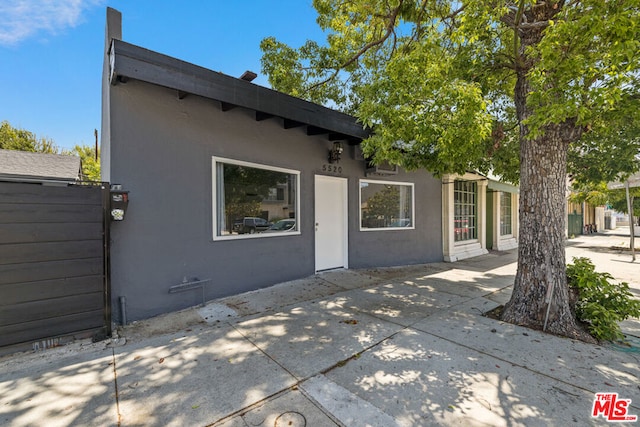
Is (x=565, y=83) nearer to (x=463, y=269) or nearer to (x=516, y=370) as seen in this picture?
(x=516, y=370)

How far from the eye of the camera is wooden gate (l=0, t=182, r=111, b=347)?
108 inches

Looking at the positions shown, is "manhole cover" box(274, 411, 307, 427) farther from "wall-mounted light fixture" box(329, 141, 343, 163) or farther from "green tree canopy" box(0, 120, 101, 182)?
"green tree canopy" box(0, 120, 101, 182)

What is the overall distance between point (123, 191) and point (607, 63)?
534 centimetres

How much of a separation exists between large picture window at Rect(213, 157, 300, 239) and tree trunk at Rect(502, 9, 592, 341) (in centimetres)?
362

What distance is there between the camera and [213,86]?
12.3 feet

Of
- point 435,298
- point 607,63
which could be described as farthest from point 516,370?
point 607,63

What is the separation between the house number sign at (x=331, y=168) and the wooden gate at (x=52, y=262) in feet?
12.2

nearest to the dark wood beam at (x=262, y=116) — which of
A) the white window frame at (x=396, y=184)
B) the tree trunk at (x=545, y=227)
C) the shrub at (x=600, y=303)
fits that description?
the white window frame at (x=396, y=184)

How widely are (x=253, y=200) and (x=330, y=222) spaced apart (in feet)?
6.40

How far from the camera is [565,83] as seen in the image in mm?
2811

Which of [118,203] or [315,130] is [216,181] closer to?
[118,203]

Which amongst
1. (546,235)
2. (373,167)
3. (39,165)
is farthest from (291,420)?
(39,165)

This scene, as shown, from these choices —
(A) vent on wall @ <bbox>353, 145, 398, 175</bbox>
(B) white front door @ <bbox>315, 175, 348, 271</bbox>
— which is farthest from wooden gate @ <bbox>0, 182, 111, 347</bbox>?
(A) vent on wall @ <bbox>353, 145, 398, 175</bbox>

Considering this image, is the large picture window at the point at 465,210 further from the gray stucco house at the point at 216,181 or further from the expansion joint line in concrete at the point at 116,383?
the expansion joint line in concrete at the point at 116,383
